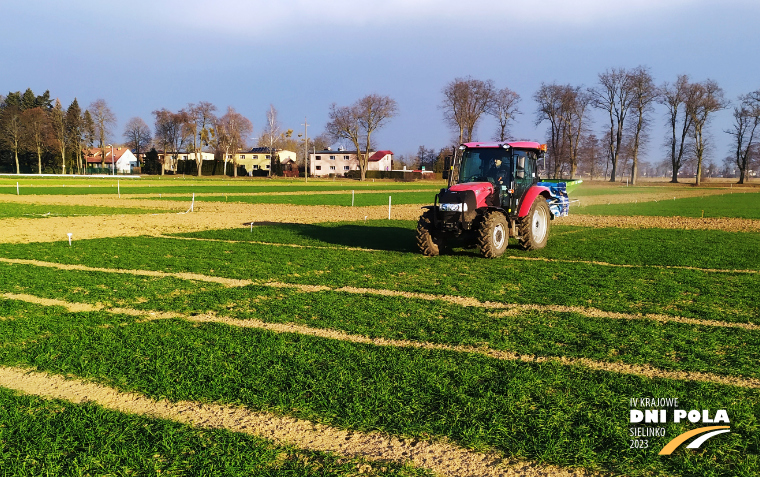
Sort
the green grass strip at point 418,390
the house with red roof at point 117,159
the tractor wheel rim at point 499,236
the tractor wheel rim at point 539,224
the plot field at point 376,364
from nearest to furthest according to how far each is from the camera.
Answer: the plot field at point 376,364 < the green grass strip at point 418,390 < the tractor wheel rim at point 499,236 < the tractor wheel rim at point 539,224 < the house with red roof at point 117,159

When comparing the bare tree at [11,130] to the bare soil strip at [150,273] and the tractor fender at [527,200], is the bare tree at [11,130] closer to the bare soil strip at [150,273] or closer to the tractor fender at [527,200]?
the bare soil strip at [150,273]

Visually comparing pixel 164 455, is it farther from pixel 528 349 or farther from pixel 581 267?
pixel 581 267

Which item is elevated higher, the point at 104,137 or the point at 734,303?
the point at 104,137

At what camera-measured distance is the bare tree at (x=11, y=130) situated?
100438 mm

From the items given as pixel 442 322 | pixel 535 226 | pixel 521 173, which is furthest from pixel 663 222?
pixel 442 322

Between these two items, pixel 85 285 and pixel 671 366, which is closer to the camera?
pixel 671 366

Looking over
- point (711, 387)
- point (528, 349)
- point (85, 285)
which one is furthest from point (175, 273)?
point (711, 387)

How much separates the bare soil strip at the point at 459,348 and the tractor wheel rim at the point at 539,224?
8898 millimetres

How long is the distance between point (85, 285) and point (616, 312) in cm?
866

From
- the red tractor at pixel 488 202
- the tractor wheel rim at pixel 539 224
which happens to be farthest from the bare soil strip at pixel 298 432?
the tractor wheel rim at pixel 539 224

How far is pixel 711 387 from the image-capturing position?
5.61 metres

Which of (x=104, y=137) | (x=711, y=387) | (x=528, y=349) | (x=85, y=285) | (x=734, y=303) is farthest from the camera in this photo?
(x=104, y=137)

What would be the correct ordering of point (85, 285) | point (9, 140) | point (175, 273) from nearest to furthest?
1. point (85, 285)
2. point (175, 273)
3. point (9, 140)

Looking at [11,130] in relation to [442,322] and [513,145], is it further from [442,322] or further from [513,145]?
[442,322]
